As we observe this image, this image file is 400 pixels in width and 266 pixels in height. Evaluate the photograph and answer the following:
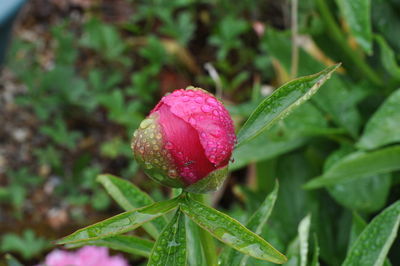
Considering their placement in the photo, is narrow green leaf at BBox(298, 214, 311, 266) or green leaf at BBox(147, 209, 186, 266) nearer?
green leaf at BBox(147, 209, 186, 266)

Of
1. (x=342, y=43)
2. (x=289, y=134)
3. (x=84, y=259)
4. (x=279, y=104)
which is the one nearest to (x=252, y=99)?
(x=342, y=43)

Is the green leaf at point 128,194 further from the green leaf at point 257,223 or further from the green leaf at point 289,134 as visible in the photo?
the green leaf at point 289,134

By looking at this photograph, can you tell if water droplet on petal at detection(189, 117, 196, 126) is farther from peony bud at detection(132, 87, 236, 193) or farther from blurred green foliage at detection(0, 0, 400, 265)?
blurred green foliage at detection(0, 0, 400, 265)

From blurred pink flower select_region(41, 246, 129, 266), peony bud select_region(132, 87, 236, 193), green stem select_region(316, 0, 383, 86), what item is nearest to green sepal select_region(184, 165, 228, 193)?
peony bud select_region(132, 87, 236, 193)

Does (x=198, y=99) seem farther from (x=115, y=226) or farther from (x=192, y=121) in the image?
(x=115, y=226)

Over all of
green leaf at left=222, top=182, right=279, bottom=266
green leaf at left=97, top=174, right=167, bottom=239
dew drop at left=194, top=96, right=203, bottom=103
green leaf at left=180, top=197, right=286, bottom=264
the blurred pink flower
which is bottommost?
the blurred pink flower

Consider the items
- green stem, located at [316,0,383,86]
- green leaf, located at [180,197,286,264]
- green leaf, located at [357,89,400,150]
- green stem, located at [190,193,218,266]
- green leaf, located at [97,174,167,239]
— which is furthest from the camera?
green stem, located at [316,0,383,86]
